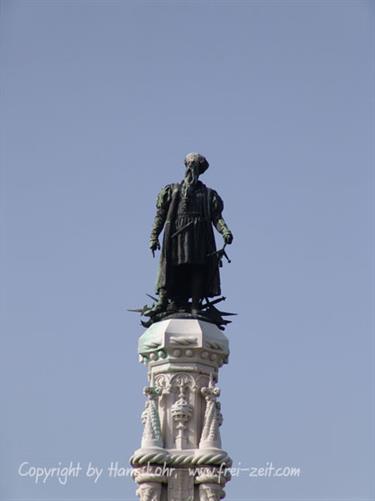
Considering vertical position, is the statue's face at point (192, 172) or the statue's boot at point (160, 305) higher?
the statue's face at point (192, 172)

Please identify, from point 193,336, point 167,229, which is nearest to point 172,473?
point 193,336

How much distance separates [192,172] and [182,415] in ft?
18.4

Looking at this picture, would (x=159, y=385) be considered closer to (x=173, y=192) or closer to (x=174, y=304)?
(x=174, y=304)

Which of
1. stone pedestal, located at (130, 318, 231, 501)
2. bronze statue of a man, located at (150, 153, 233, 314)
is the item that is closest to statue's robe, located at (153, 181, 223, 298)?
bronze statue of a man, located at (150, 153, 233, 314)

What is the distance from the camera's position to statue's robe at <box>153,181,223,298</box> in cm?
3691

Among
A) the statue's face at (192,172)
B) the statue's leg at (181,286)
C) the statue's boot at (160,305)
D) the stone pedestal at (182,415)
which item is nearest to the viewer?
the stone pedestal at (182,415)

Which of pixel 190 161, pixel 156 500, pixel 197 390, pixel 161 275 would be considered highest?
pixel 190 161

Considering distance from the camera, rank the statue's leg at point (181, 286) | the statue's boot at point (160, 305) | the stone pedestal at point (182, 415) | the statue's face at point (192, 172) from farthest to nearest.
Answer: the statue's face at point (192, 172) < the statue's leg at point (181, 286) < the statue's boot at point (160, 305) < the stone pedestal at point (182, 415)

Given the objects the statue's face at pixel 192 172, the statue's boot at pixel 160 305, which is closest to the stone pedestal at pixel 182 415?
the statue's boot at pixel 160 305

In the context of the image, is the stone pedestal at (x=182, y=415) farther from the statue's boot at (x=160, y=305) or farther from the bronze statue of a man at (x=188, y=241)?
the bronze statue of a man at (x=188, y=241)

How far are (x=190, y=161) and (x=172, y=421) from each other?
587cm

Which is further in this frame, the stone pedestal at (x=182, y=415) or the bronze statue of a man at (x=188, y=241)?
the bronze statue of a man at (x=188, y=241)

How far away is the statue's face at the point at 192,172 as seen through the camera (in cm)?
3747

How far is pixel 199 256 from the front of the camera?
3691 centimetres
